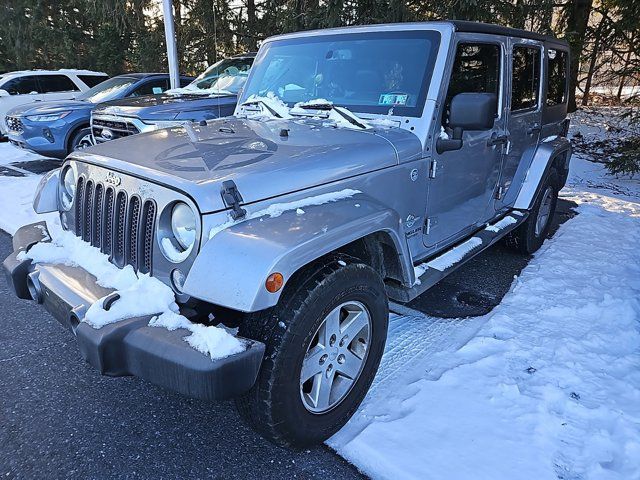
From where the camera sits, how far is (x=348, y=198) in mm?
2393

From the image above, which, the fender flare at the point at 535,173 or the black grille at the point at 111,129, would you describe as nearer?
the fender flare at the point at 535,173

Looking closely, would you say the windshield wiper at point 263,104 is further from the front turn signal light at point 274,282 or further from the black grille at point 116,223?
the front turn signal light at point 274,282

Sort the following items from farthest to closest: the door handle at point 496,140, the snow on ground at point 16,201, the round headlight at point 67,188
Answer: the snow on ground at point 16,201, the door handle at point 496,140, the round headlight at point 67,188

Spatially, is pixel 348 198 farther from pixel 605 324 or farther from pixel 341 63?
pixel 605 324

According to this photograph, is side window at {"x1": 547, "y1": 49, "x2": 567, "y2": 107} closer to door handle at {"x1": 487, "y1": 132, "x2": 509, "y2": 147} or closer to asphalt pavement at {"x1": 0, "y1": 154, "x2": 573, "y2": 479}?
door handle at {"x1": 487, "y1": 132, "x2": 509, "y2": 147}

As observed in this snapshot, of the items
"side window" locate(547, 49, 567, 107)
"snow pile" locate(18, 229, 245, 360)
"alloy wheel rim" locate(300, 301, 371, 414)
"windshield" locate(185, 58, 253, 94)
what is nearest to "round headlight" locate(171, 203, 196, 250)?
"snow pile" locate(18, 229, 245, 360)

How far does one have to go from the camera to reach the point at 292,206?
2223mm

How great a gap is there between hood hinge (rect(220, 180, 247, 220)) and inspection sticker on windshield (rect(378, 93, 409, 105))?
4.62 feet

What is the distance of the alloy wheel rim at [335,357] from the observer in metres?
2.23

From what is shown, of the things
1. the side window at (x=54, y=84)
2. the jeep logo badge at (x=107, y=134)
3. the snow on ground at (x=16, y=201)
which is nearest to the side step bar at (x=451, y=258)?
the snow on ground at (x=16, y=201)

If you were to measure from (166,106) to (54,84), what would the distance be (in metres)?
6.89

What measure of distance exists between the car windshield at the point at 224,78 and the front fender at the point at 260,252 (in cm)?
603

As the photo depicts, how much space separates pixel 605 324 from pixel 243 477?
2.71m

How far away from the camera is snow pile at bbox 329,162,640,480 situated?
223 cm
